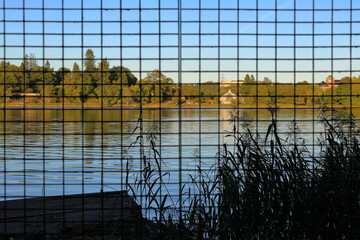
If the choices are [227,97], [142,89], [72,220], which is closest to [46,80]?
[142,89]

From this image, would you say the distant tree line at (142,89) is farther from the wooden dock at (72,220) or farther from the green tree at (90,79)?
the wooden dock at (72,220)

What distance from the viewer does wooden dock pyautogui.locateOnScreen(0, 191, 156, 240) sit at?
3170 millimetres

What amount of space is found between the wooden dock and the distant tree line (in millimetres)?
678

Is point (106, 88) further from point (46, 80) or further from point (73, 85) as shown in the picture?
point (46, 80)

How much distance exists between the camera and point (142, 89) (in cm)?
315

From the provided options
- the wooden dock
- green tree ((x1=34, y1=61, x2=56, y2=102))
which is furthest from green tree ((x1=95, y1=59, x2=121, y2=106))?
the wooden dock

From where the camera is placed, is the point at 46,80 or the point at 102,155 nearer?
the point at 102,155

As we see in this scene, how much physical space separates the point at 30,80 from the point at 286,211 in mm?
1981

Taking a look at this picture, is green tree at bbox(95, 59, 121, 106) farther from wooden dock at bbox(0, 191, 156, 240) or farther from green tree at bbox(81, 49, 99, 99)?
wooden dock at bbox(0, 191, 156, 240)

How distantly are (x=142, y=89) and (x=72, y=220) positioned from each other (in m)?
1.74

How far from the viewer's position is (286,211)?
3350mm

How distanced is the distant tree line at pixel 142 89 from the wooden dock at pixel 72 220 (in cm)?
68

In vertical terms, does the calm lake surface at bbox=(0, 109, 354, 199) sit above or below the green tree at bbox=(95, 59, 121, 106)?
below

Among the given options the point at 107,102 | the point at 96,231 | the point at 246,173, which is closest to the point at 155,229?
the point at 96,231
